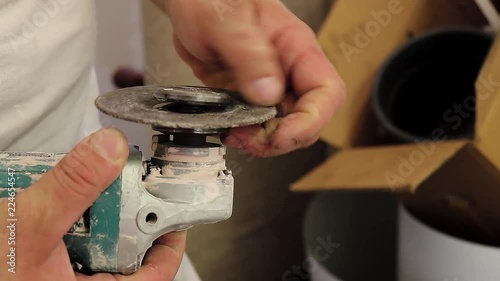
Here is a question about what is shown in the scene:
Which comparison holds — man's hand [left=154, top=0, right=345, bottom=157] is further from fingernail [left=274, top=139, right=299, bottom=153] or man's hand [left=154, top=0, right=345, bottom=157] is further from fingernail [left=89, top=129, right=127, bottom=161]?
fingernail [left=89, top=129, right=127, bottom=161]

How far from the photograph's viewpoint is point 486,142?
26.3 inches

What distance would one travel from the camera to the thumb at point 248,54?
0.43 m

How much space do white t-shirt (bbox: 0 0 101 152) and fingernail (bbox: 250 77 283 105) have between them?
0.63 feet


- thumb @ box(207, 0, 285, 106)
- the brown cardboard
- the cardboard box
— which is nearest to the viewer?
thumb @ box(207, 0, 285, 106)

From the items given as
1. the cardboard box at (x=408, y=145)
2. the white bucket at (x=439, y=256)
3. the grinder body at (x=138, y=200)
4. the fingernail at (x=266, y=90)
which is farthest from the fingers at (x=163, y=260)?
the white bucket at (x=439, y=256)

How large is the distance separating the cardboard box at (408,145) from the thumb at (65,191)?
0.40 metres

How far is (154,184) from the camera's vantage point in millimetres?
369

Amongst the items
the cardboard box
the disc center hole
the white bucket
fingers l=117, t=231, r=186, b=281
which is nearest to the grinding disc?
the disc center hole

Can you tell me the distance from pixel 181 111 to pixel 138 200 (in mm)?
63

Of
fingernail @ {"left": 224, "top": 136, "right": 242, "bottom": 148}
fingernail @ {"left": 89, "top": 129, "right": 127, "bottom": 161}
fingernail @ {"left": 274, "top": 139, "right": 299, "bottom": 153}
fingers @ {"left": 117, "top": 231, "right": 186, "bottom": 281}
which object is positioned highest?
fingernail @ {"left": 89, "top": 129, "right": 127, "bottom": 161}

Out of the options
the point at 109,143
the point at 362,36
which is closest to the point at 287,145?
the point at 109,143

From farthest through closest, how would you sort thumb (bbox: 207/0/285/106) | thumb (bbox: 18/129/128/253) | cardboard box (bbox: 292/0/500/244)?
cardboard box (bbox: 292/0/500/244)
thumb (bbox: 207/0/285/106)
thumb (bbox: 18/129/128/253)

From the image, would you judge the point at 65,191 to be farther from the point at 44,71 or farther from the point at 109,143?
the point at 44,71

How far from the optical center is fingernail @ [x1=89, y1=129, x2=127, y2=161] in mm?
332
